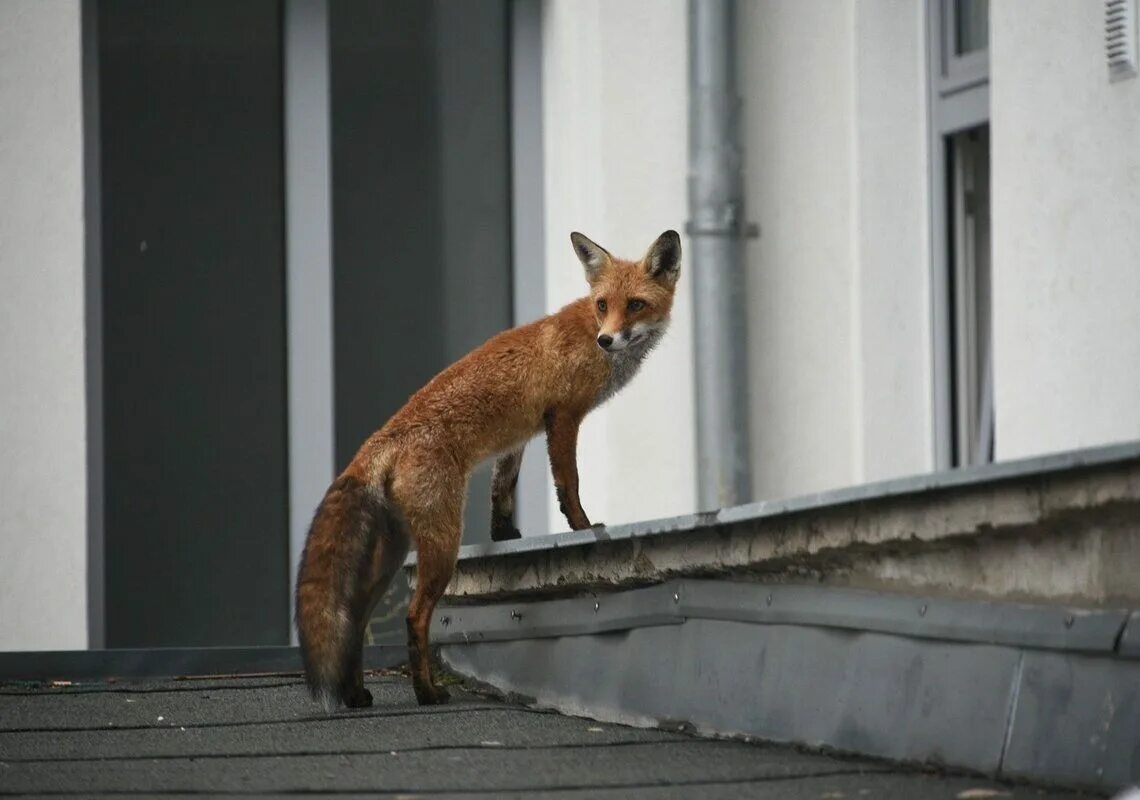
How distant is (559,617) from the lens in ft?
A: 18.3

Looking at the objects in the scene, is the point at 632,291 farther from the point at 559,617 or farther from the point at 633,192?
the point at 633,192

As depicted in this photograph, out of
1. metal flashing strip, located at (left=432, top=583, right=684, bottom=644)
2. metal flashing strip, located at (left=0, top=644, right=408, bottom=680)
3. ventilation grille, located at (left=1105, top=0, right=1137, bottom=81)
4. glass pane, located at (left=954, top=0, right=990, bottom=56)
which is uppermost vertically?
glass pane, located at (left=954, top=0, right=990, bottom=56)

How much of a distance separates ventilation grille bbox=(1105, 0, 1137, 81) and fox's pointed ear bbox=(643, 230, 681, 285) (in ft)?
6.93

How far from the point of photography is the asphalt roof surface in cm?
382

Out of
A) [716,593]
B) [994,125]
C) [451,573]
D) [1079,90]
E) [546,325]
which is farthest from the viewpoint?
[994,125]

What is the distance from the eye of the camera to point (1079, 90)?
Answer: 293 inches

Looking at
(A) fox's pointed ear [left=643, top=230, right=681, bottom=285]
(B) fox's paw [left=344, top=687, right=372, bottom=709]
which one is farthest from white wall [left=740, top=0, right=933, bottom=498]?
(B) fox's paw [left=344, top=687, right=372, bottom=709]

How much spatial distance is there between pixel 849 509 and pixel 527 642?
74.2 inches

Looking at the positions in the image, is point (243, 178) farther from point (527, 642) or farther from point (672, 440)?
point (527, 642)

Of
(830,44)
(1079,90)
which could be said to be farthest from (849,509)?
(830,44)

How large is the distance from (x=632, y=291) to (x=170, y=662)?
2424 mm

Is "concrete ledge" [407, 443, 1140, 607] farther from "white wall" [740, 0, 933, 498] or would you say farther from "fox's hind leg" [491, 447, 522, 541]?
"white wall" [740, 0, 933, 498]

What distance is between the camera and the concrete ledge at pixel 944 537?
3533mm

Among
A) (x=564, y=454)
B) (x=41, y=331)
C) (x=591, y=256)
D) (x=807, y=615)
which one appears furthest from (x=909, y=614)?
(x=41, y=331)
